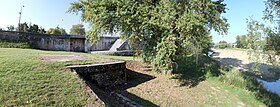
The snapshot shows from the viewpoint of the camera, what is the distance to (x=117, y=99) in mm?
8195

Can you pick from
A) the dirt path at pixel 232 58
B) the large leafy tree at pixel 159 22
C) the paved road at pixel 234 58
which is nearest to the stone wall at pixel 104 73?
the large leafy tree at pixel 159 22

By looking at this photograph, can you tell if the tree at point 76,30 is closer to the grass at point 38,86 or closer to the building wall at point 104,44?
the building wall at point 104,44

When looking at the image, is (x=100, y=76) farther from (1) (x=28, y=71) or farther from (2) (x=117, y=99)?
(1) (x=28, y=71)

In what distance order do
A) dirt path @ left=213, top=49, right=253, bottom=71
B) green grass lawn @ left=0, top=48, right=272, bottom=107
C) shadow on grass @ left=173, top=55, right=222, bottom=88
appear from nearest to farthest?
green grass lawn @ left=0, top=48, right=272, bottom=107 < shadow on grass @ left=173, top=55, right=222, bottom=88 < dirt path @ left=213, top=49, right=253, bottom=71

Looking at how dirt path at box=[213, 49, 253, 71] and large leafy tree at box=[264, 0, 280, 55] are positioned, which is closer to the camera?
large leafy tree at box=[264, 0, 280, 55]

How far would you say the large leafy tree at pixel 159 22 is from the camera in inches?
419

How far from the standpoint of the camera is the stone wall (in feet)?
28.5

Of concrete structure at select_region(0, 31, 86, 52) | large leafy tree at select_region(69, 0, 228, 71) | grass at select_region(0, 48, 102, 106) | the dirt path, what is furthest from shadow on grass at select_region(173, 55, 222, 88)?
concrete structure at select_region(0, 31, 86, 52)

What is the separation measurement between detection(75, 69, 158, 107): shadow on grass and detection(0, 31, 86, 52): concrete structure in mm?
12741

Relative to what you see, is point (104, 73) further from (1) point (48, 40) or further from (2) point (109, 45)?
(2) point (109, 45)

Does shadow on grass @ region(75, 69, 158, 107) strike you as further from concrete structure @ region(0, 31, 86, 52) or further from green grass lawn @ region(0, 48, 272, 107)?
concrete structure @ region(0, 31, 86, 52)

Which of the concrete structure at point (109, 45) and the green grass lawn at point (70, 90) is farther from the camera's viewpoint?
the concrete structure at point (109, 45)

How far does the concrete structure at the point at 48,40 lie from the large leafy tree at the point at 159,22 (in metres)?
10.2

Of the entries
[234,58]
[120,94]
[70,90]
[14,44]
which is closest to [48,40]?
[14,44]
